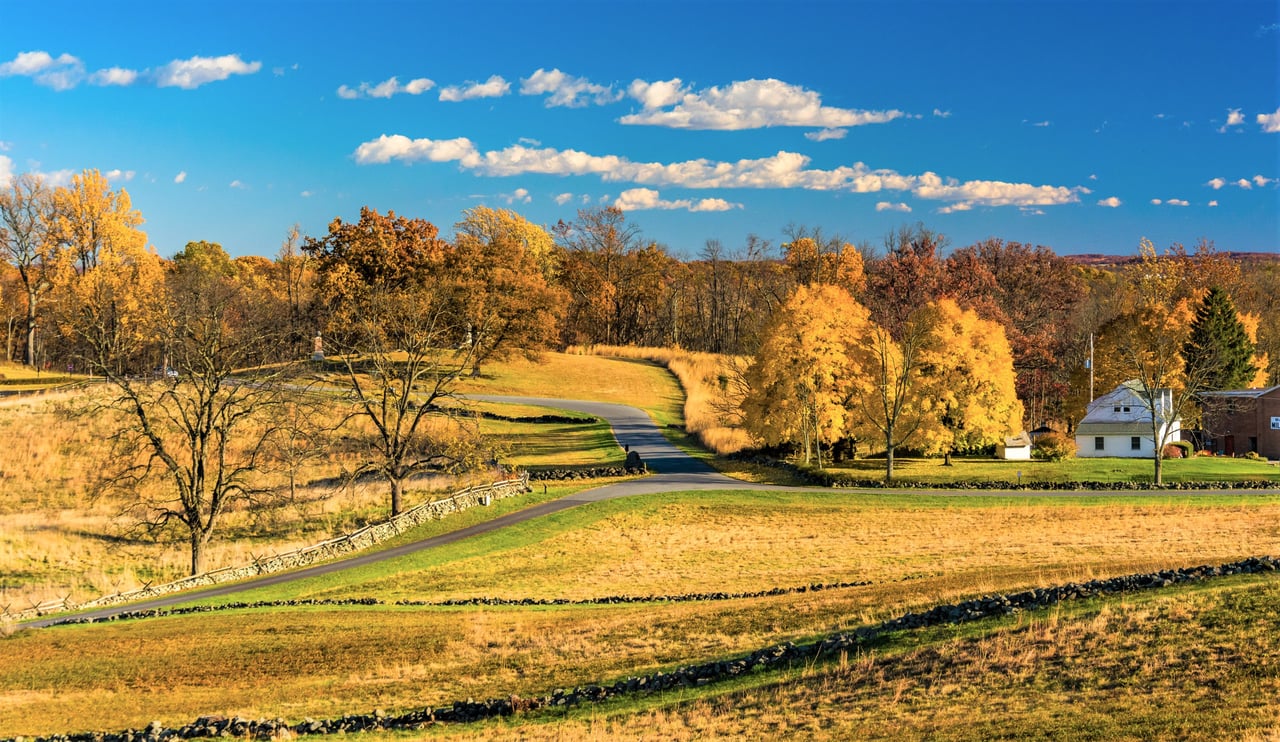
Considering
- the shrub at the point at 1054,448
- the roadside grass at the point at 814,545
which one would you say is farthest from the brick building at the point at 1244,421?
the roadside grass at the point at 814,545

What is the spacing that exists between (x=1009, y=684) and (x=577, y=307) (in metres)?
116

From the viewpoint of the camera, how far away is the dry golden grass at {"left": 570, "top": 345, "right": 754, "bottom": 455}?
71681 millimetres

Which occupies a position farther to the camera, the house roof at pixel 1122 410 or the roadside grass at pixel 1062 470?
the house roof at pixel 1122 410

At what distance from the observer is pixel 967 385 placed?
5894 centimetres

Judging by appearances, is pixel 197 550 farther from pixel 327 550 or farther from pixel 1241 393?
pixel 1241 393

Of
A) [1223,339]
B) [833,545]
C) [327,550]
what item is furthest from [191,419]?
[1223,339]

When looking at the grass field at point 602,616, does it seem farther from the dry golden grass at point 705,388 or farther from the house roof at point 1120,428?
the dry golden grass at point 705,388

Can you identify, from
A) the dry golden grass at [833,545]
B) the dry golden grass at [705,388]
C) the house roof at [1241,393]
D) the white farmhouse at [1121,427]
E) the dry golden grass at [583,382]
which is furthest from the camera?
the dry golden grass at [583,382]

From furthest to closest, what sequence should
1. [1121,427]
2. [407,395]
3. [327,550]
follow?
[1121,427] < [407,395] < [327,550]

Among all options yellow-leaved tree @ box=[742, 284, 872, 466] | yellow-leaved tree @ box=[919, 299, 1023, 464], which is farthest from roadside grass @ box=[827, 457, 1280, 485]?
yellow-leaved tree @ box=[742, 284, 872, 466]

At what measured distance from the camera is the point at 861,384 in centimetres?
5906

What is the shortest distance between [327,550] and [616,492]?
603 inches

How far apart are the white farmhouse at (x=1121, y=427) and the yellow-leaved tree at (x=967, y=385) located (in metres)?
11.5

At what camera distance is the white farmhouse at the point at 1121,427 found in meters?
66.3
